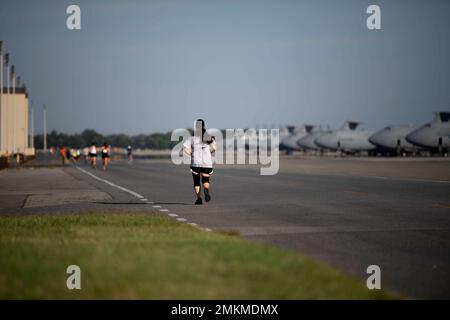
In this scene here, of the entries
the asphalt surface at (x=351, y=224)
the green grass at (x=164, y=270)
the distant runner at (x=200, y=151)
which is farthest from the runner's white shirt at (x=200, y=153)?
the green grass at (x=164, y=270)

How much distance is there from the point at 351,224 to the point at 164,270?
7.56 metres

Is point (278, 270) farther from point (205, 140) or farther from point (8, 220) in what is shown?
point (205, 140)

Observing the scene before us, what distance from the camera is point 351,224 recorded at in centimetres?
1423

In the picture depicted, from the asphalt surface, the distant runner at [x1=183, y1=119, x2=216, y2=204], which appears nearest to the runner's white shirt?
the distant runner at [x1=183, y1=119, x2=216, y2=204]

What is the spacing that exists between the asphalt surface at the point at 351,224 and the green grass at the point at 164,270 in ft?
3.15

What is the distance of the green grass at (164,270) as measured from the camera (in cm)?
658

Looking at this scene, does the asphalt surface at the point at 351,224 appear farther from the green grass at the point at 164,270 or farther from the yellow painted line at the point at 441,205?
the green grass at the point at 164,270

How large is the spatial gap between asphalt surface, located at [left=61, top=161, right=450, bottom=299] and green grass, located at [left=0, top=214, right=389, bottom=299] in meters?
0.96

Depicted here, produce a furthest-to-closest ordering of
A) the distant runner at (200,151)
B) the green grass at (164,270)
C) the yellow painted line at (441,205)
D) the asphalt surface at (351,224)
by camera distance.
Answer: the distant runner at (200,151)
the yellow painted line at (441,205)
the asphalt surface at (351,224)
the green grass at (164,270)

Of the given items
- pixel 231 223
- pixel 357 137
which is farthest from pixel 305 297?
pixel 357 137

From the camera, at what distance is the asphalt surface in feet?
29.3

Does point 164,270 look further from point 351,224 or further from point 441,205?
point 441,205

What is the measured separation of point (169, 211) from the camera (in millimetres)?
17312
